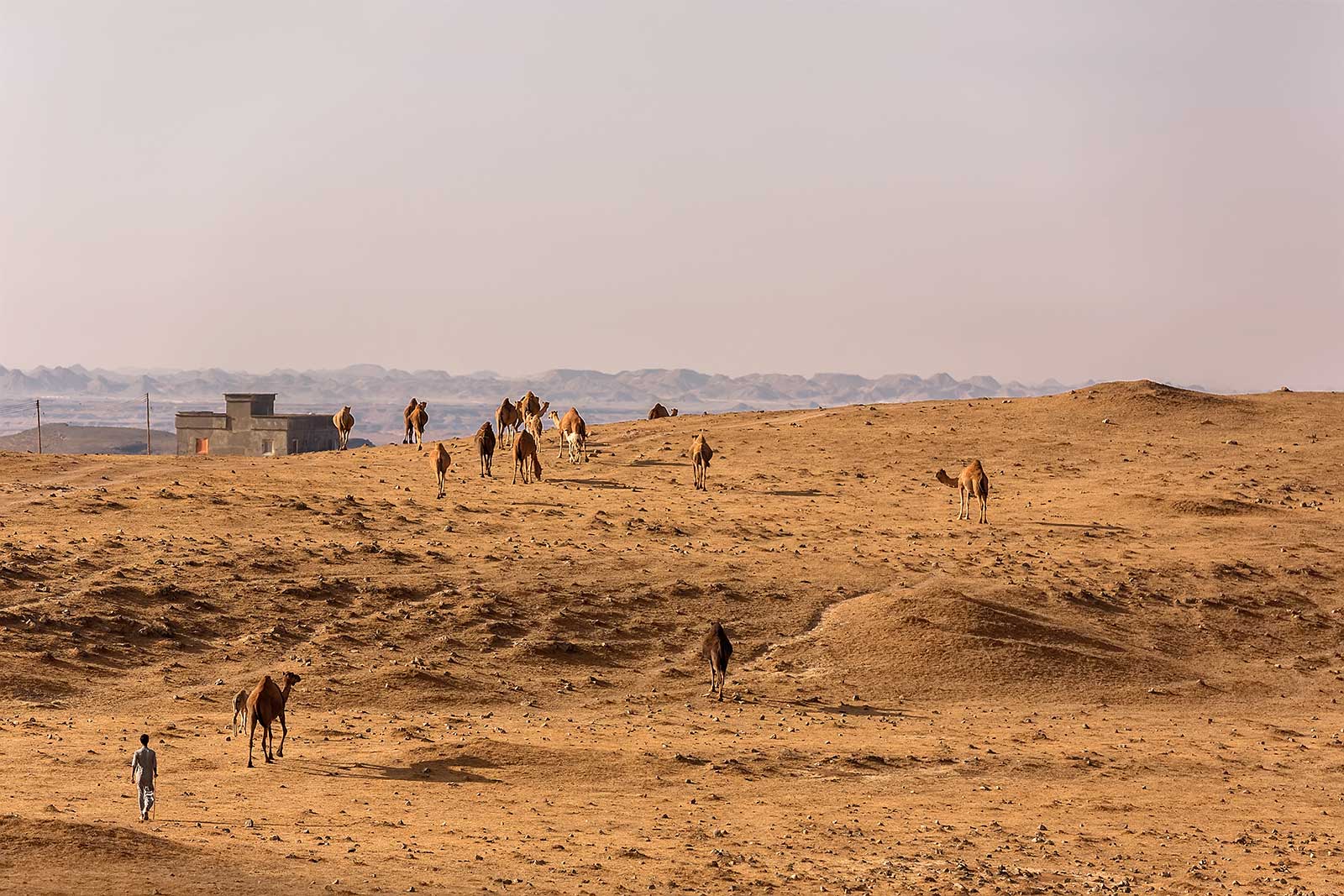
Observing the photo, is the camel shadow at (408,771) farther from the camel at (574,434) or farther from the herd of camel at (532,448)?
the camel at (574,434)

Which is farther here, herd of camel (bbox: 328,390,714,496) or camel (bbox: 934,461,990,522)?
herd of camel (bbox: 328,390,714,496)

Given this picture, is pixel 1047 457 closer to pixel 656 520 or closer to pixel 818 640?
pixel 656 520

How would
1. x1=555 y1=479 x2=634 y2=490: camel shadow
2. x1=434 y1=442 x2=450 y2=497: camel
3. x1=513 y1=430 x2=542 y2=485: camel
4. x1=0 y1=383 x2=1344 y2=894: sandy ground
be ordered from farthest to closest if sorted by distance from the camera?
x1=555 y1=479 x2=634 y2=490: camel shadow → x1=513 y1=430 x2=542 y2=485: camel → x1=434 y1=442 x2=450 y2=497: camel → x1=0 y1=383 x2=1344 y2=894: sandy ground

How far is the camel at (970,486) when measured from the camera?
4022cm

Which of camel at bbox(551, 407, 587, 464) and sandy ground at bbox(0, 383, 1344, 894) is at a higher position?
camel at bbox(551, 407, 587, 464)

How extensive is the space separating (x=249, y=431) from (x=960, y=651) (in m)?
56.1

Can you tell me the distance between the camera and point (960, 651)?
98.7 ft

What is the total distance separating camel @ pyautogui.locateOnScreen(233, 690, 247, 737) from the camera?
75.0 feet

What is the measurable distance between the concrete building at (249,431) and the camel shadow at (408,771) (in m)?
56.3

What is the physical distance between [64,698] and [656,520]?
56.4ft

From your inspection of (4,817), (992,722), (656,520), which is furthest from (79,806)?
(656,520)

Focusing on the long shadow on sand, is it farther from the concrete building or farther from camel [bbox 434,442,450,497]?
the concrete building

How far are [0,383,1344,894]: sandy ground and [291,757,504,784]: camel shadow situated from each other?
0.11 meters

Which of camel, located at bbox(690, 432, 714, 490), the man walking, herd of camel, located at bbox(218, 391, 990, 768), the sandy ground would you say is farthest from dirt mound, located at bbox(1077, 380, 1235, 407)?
the man walking
